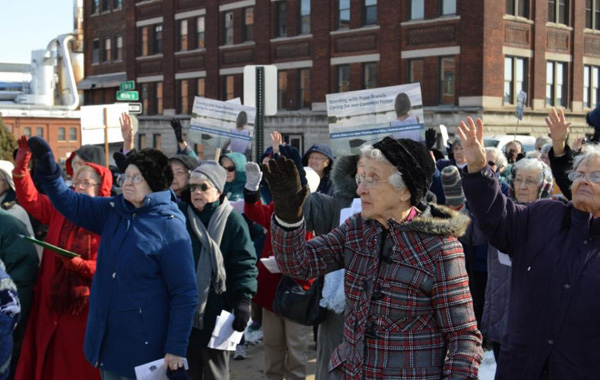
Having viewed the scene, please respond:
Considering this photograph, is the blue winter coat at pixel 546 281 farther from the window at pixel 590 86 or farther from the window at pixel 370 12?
the window at pixel 590 86

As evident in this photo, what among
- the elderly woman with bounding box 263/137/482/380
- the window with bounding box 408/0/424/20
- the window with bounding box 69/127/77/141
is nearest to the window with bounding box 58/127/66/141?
the window with bounding box 69/127/77/141

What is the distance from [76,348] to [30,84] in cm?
5612

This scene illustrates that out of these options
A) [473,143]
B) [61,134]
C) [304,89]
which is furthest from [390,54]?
[61,134]

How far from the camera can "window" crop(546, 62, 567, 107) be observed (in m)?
30.3

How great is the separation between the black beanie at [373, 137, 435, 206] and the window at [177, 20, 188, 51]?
37.6 metres

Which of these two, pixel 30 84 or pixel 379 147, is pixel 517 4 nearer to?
pixel 379 147

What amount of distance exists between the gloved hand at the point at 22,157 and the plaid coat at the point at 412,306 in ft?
8.75

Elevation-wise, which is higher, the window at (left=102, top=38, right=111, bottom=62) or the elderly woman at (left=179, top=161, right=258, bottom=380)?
the window at (left=102, top=38, right=111, bottom=62)

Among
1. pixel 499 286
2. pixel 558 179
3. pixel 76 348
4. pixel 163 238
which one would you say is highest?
pixel 558 179

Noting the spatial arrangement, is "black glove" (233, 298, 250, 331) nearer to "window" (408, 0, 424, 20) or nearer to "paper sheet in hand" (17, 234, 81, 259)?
"paper sheet in hand" (17, 234, 81, 259)

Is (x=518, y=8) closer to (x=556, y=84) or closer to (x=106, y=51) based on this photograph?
(x=556, y=84)

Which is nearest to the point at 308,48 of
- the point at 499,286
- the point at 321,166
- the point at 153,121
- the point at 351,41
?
the point at 351,41

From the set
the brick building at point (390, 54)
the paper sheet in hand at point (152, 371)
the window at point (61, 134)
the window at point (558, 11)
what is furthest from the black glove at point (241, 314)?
the window at point (61, 134)

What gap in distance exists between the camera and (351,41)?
3139 centimetres
